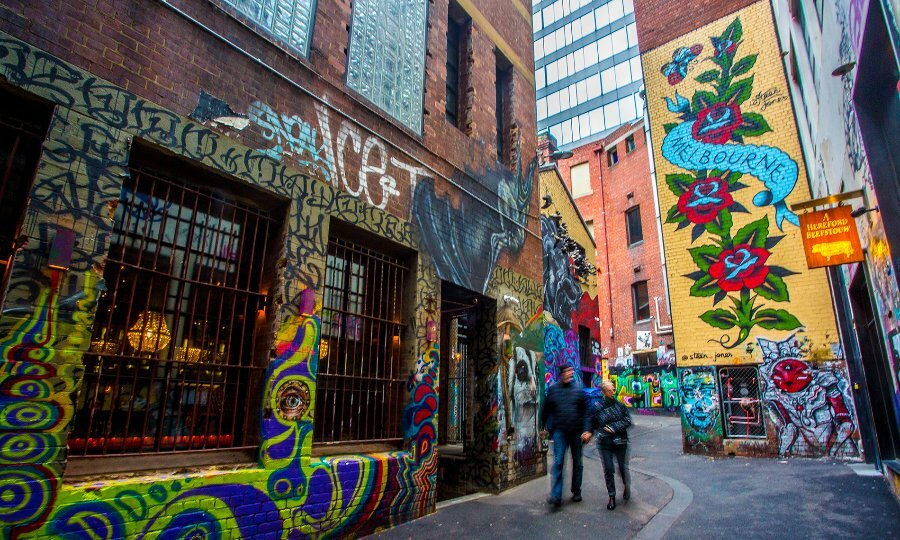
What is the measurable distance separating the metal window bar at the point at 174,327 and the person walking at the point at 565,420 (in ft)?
11.5

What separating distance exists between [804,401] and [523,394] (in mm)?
6877

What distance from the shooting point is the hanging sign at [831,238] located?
5.95 m

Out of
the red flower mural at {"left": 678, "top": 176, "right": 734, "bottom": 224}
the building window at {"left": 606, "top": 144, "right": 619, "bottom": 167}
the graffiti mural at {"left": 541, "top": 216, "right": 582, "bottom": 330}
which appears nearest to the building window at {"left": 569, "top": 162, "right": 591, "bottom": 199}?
the building window at {"left": 606, "top": 144, "right": 619, "bottom": 167}

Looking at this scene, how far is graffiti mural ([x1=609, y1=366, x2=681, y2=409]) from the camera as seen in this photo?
72.9ft

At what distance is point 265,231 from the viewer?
16.6ft

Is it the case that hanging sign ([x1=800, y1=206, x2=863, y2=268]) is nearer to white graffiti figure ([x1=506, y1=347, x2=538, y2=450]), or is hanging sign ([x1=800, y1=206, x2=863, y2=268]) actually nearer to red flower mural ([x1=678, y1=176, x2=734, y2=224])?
white graffiti figure ([x1=506, y1=347, x2=538, y2=450])

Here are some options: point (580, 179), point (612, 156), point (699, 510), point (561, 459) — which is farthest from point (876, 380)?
point (580, 179)

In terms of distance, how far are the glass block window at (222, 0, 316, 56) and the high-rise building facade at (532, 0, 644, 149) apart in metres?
30.8

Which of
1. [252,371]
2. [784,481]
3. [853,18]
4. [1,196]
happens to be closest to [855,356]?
[784,481]

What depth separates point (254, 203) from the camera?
497 centimetres

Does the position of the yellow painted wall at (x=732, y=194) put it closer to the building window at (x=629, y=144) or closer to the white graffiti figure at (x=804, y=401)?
the white graffiti figure at (x=804, y=401)

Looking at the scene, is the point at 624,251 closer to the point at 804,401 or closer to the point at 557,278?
the point at 557,278

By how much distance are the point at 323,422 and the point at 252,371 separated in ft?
3.41

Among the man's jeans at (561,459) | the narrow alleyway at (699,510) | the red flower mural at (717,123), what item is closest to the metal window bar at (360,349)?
the narrow alleyway at (699,510)
